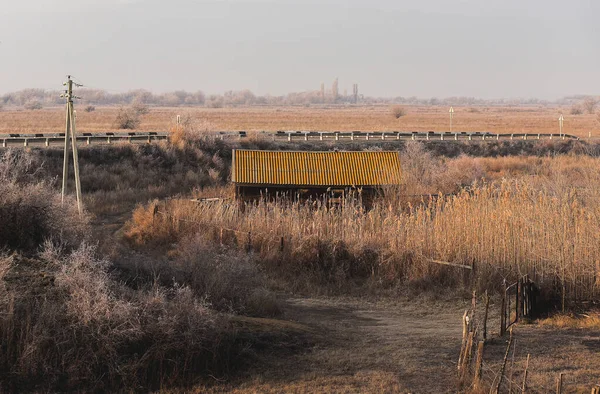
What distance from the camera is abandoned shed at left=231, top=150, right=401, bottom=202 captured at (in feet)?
79.4

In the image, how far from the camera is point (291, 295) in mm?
15711

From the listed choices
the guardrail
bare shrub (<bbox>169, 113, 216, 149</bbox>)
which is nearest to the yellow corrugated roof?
bare shrub (<bbox>169, 113, 216, 149</bbox>)

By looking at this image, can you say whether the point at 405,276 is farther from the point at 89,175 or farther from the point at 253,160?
the point at 89,175

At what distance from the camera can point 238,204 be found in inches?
875

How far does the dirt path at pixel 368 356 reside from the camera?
979 centimetres

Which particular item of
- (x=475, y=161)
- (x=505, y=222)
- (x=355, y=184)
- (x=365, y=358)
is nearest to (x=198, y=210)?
(x=355, y=184)

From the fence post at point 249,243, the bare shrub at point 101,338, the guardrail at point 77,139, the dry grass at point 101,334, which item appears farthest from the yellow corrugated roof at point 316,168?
the guardrail at point 77,139

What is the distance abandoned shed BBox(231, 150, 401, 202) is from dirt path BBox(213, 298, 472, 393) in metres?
10.1

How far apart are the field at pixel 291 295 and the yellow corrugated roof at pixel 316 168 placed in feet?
5.39

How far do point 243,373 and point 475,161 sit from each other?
32190 millimetres

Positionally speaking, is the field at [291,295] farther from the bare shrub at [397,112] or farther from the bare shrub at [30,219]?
the bare shrub at [397,112]

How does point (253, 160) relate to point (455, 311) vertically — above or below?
above

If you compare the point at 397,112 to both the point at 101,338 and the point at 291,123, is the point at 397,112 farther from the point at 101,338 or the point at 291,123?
the point at 101,338

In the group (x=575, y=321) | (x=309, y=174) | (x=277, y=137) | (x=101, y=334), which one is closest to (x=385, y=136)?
(x=277, y=137)
